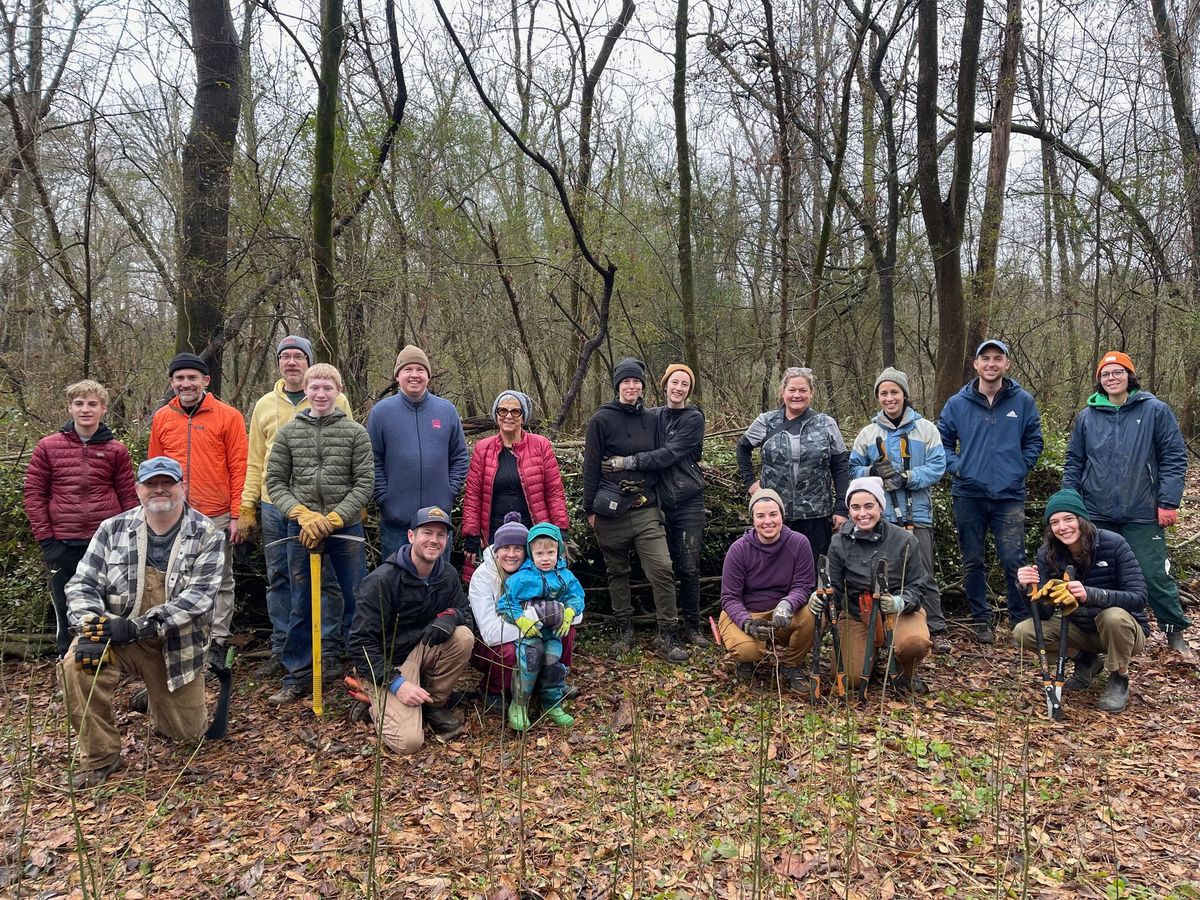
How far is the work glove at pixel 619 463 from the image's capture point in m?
5.19

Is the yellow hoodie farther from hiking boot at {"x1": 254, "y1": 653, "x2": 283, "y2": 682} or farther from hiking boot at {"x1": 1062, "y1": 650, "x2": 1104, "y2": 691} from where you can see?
hiking boot at {"x1": 1062, "y1": 650, "x2": 1104, "y2": 691}

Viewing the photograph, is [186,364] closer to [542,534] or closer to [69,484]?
[69,484]

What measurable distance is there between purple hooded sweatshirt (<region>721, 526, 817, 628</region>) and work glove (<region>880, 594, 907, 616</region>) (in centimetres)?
48

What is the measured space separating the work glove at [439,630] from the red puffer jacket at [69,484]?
2.39 m

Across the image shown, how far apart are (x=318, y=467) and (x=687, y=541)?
255 cm

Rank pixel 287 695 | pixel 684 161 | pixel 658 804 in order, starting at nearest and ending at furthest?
pixel 658 804
pixel 287 695
pixel 684 161

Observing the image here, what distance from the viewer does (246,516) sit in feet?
16.1

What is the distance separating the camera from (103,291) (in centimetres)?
880

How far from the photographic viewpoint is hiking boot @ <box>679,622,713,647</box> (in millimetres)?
5508

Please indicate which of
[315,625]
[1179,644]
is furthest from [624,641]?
[1179,644]

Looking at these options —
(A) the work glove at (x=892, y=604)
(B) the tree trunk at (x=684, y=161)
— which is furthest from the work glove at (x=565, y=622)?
(B) the tree trunk at (x=684, y=161)

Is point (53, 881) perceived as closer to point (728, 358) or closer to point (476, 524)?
point (476, 524)

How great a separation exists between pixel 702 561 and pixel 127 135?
25.1 feet

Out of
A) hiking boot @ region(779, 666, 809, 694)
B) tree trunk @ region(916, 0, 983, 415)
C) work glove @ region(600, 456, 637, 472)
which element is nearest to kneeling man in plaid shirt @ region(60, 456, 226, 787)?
work glove @ region(600, 456, 637, 472)
